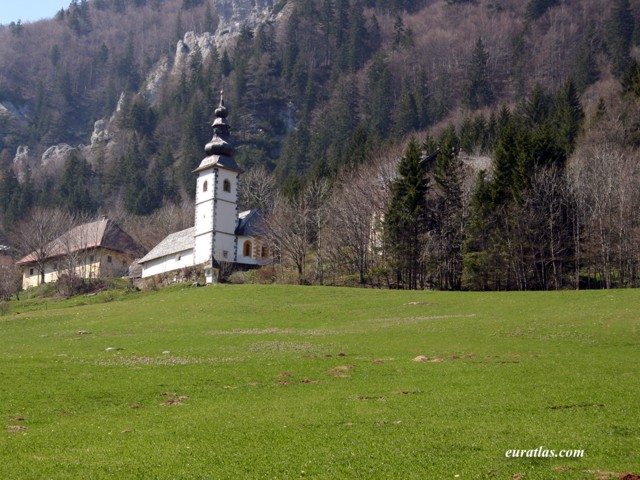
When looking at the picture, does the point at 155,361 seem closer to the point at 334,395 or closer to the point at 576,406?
the point at 334,395

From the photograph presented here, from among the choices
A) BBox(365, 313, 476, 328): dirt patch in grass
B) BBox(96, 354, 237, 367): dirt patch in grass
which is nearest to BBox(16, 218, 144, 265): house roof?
BBox(365, 313, 476, 328): dirt patch in grass

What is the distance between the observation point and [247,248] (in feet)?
240

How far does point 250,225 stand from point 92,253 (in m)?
26.6

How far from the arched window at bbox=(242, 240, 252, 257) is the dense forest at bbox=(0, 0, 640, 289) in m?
3.00

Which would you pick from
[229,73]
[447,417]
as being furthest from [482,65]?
[447,417]

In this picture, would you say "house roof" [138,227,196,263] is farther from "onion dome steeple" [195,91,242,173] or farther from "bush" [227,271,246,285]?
"bush" [227,271,246,285]

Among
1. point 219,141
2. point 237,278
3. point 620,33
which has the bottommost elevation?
point 237,278

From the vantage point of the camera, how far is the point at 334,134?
134125mm

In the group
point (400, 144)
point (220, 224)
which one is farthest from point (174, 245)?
point (400, 144)

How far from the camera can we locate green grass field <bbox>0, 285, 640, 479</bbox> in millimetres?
13539

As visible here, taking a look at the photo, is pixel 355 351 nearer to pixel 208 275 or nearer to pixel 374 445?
pixel 374 445

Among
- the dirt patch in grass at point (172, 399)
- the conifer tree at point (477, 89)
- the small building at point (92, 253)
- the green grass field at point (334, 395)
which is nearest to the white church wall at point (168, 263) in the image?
the small building at point (92, 253)

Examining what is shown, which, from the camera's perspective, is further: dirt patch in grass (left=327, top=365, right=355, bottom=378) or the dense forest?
the dense forest

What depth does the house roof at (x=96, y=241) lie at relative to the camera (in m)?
88.4
